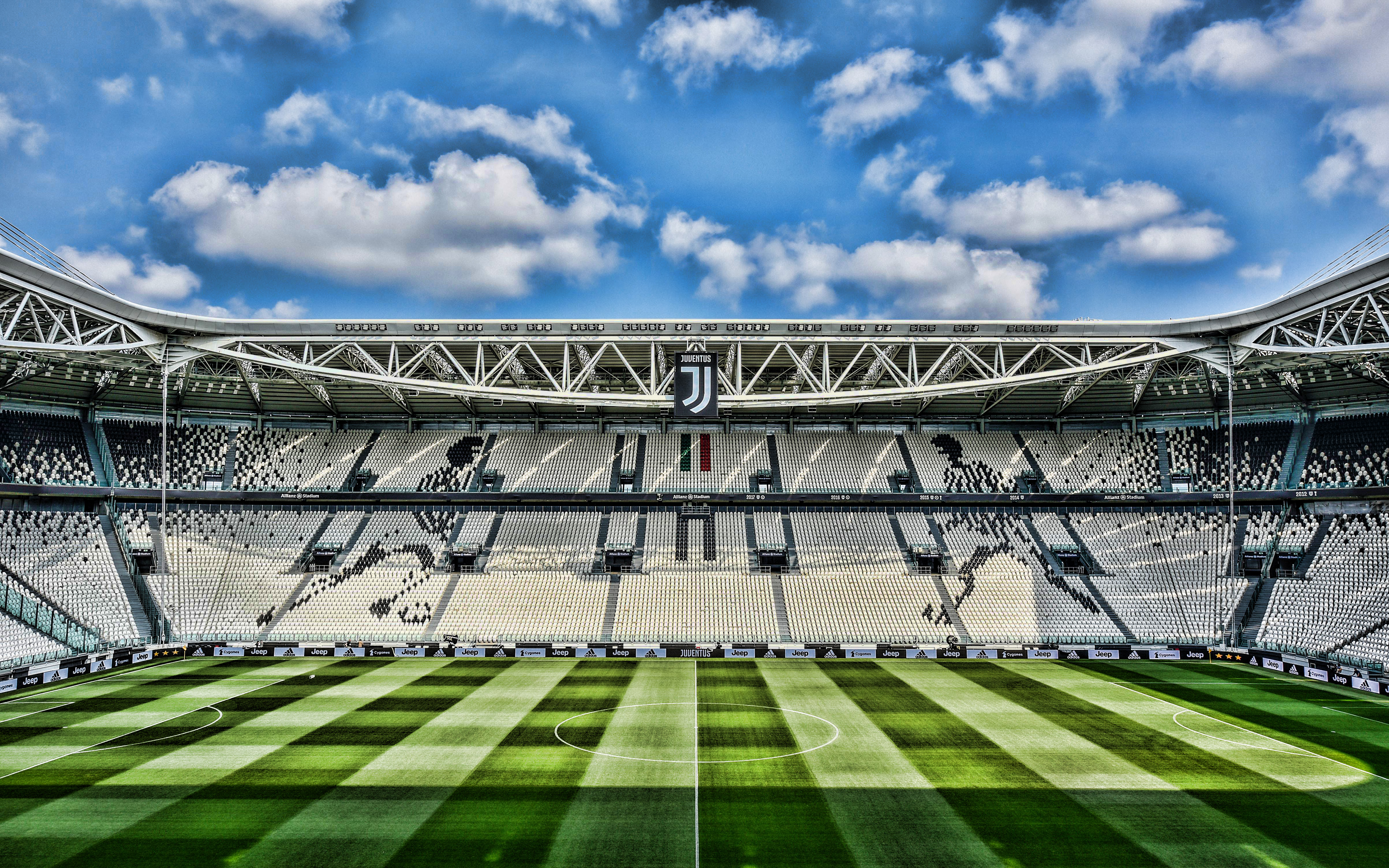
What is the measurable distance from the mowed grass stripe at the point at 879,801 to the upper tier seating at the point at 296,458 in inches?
1285

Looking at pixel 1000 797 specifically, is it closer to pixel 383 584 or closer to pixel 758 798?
pixel 758 798

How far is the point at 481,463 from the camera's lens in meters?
46.3

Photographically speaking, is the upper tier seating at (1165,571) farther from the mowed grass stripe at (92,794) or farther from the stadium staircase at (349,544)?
the stadium staircase at (349,544)

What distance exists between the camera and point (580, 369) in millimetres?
41312

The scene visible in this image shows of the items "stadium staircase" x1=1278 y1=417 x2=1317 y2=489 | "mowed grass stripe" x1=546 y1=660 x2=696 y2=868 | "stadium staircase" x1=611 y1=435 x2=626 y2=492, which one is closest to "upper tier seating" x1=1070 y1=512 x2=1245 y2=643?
"stadium staircase" x1=1278 y1=417 x2=1317 y2=489

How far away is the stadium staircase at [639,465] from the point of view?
45.2 m

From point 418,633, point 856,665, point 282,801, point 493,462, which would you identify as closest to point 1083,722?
point 856,665

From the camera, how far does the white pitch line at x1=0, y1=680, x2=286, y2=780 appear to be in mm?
17938

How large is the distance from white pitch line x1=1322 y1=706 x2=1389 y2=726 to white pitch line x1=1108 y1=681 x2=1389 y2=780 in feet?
13.2

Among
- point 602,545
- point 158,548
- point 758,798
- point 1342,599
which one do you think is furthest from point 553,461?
point 1342,599

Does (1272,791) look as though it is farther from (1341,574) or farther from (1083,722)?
(1341,574)

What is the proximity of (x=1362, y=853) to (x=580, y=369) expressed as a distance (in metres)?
34.7

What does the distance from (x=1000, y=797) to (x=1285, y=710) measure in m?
14.2

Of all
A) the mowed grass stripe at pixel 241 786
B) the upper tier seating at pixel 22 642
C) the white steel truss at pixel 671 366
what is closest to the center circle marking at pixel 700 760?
the mowed grass stripe at pixel 241 786
